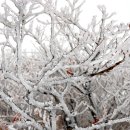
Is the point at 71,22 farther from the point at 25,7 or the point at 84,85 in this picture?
the point at 25,7

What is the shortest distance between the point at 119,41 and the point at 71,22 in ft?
7.71

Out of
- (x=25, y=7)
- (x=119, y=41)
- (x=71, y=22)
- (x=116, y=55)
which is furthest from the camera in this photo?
(x=71, y=22)

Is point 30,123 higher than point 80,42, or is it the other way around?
point 80,42

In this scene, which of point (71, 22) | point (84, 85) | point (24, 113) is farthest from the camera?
point (84, 85)

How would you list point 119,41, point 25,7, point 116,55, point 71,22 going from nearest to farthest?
1. point 25,7
2. point 116,55
3. point 119,41
4. point 71,22

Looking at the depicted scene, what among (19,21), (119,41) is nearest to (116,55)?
(119,41)

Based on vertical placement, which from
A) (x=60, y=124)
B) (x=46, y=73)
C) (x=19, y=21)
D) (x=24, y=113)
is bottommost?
(x=60, y=124)

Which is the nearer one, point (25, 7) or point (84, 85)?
point (25, 7)

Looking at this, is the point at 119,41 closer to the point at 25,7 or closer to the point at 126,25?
the point at 126,25

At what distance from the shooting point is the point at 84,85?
6.33 meters

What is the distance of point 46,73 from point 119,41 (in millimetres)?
800

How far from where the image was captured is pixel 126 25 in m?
3.32

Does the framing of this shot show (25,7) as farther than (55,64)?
No

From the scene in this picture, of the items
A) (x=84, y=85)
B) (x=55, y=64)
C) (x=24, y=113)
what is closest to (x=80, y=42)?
(x=55, y=64)
